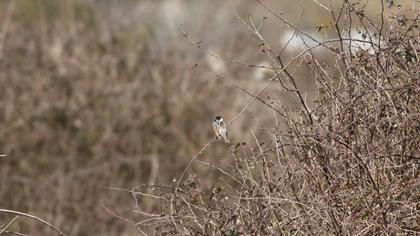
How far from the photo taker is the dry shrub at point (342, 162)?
12.4 feet

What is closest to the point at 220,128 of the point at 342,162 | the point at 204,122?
the point at 342,162

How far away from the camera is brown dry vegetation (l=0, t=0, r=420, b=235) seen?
388cm

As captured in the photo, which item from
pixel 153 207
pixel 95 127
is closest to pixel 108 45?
pixel 95 127

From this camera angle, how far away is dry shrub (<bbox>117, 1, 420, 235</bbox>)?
3.79 meters

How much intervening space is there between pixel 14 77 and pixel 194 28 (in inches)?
108

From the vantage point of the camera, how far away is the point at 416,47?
397cm

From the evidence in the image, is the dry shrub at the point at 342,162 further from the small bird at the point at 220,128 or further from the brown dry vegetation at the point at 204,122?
the small bird at the point at 220,128

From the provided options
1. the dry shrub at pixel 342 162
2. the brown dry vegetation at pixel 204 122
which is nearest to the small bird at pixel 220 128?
the brown dry vegetation at pixel 204 122

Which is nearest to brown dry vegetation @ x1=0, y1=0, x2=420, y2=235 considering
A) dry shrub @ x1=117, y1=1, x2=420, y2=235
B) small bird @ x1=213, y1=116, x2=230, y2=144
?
dry shrub @ x1=117, y1=1, x2=420, y2=235

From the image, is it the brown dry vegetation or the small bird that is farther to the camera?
the small bird

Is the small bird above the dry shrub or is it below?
above

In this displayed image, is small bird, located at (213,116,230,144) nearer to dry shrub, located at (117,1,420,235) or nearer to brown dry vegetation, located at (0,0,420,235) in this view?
brown dry vegetation, located at (0,0,420,235)

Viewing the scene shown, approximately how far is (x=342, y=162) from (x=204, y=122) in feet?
28.2

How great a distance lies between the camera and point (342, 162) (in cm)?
394
